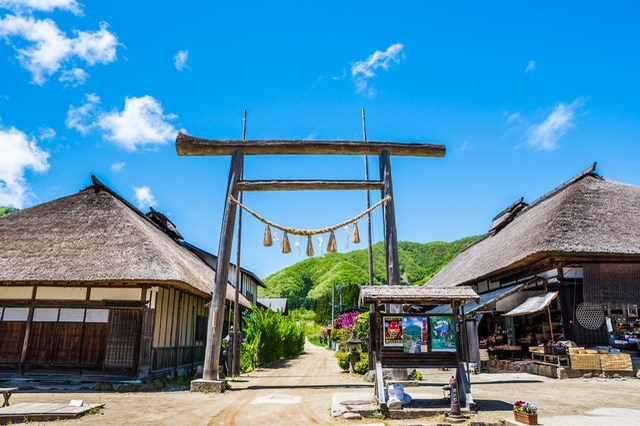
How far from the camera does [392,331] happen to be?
845cm

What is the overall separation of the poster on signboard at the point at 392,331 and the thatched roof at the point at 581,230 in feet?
23.0

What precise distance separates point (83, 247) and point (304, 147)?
830 cm

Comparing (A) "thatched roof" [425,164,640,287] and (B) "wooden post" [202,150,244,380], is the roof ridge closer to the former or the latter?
(A) "thatched roof" [425,164,640,287]

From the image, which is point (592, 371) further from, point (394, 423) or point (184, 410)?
point (184, 410)

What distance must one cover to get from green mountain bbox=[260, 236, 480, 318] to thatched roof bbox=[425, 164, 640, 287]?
59.4 m

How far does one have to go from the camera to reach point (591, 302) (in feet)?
43.9

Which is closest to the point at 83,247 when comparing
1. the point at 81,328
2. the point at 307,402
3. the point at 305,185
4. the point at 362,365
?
the point at 81,328

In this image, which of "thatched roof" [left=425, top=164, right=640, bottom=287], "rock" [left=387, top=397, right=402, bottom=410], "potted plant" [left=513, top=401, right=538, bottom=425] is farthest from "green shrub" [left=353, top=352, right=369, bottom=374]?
"potted plant" [left=513, top=401, right=538, bottom=425]

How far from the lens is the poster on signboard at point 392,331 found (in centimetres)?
841

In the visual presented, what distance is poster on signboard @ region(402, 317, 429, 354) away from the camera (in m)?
8.36

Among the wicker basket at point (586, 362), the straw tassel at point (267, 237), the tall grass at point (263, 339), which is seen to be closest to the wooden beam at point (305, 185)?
the straw tassel at point (267, 237)

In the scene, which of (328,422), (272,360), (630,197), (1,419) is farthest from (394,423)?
(272,360)

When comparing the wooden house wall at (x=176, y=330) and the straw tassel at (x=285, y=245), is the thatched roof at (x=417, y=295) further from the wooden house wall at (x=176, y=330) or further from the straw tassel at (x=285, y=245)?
the wooden house wall at (x=176, y=330)

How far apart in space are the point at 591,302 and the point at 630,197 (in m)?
5.66
